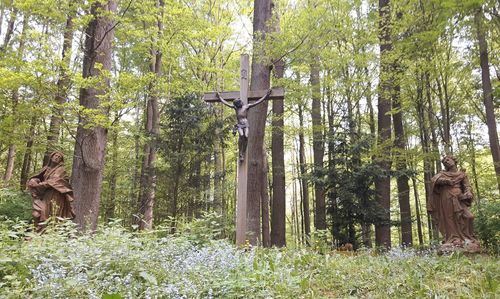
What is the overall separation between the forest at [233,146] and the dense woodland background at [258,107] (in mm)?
55

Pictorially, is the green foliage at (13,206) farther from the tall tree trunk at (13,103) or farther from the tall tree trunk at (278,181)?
the tall tree trunk at (278,181)

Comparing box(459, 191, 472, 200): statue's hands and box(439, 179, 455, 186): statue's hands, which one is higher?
box(439, 179, 455, 186): statue's hands

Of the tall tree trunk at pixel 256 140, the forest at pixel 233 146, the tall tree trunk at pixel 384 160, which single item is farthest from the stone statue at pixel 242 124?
the tall tree trunk at pixel 384 160

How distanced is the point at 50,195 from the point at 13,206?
4.79m

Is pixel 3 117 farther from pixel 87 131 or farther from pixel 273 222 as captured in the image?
pixel 273 222

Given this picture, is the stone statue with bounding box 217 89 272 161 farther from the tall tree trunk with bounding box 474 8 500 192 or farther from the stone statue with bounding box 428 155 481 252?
the tall tree trunk with bounding box 474 8 500 192

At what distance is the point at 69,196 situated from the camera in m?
5.89

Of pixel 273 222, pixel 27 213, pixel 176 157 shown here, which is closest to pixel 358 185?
pixel 273 222

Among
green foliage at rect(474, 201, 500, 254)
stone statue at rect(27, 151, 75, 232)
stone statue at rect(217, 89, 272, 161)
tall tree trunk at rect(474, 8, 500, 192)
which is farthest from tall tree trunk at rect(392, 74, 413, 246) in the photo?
stone statue at rect(27, 151, 75, 232)

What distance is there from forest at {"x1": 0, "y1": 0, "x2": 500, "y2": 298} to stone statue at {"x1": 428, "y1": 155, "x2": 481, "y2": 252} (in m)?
0.20

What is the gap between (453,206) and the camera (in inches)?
264

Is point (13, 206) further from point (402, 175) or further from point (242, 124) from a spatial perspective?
point (402, 175)

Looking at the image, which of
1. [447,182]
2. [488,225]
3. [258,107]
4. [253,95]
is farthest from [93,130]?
[488,225]

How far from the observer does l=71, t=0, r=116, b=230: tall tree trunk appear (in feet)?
21.9
